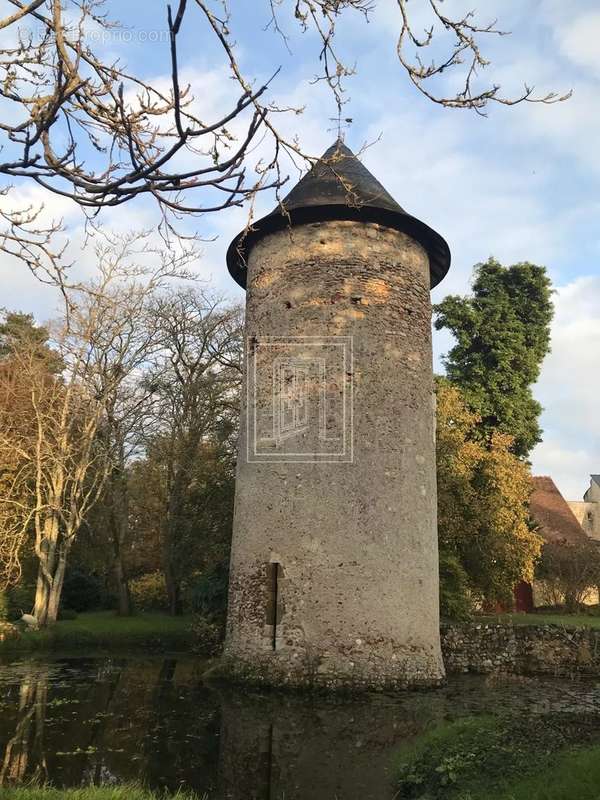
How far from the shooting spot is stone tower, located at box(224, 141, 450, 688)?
10.5 meters

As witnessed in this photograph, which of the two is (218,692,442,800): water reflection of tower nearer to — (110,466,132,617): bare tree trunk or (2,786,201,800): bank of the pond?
(2,786,201,800): bank of the pond

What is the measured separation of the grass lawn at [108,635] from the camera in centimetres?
1558

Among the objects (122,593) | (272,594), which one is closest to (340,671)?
(272,594)

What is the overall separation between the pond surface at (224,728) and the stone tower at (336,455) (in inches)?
33.0

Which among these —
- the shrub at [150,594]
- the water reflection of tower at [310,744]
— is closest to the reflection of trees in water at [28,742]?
the water reflection of tower at [310,744]

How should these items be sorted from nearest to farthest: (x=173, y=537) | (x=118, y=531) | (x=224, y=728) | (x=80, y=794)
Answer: (x=80, y=794) < (x=224, y=728) < (x=173, y=537) < (x=118, y=531)

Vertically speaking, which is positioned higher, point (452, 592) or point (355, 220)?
point (355, 220)

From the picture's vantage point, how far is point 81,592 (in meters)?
23.0

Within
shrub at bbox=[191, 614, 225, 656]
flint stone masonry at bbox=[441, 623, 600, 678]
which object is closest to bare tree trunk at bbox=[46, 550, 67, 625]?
shrub at bbox=[191, 614, 225, 656]

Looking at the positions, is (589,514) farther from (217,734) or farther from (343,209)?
(217,734)

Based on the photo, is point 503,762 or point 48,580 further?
point 48,580

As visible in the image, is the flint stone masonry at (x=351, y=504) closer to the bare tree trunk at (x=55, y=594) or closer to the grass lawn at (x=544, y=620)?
the grass lawn at (x=544, y=620)

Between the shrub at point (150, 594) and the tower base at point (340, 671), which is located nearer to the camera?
the tower base at point (340, 671)

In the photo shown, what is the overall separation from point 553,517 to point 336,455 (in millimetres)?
18580
